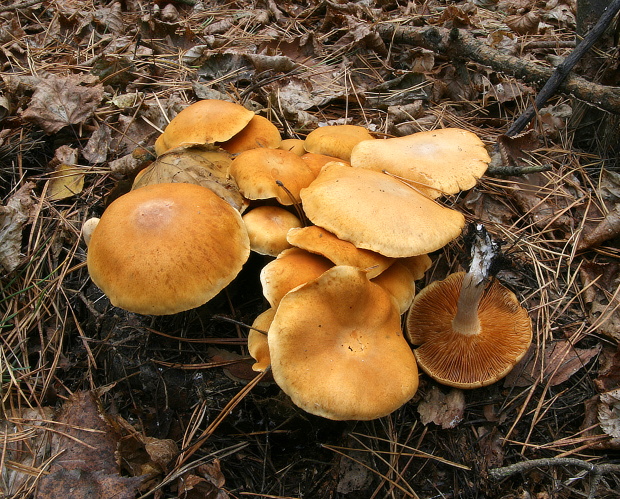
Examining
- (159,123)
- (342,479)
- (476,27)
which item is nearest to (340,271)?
(342,479)

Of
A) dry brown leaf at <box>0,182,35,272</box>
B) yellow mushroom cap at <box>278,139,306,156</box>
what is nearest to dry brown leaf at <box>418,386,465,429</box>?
yellow mushroom cap at <box>278,139,306,156</box>

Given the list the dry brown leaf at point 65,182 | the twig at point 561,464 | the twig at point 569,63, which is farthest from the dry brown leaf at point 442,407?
the dry brown leaf at point 65,182

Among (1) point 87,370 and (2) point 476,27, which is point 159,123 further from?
(2) point 476,27

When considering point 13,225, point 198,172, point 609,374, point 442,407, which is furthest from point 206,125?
point 609,374

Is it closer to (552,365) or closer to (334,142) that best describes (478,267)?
(552,365)

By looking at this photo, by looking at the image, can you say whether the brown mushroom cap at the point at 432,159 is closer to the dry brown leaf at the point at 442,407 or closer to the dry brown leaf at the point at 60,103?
the dry brown leaf at the point at 442,407

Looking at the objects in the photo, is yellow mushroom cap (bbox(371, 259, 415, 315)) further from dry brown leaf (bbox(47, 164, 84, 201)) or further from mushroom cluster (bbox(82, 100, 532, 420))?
dry brown leaf (bbox(47, 164, 84, 201))
